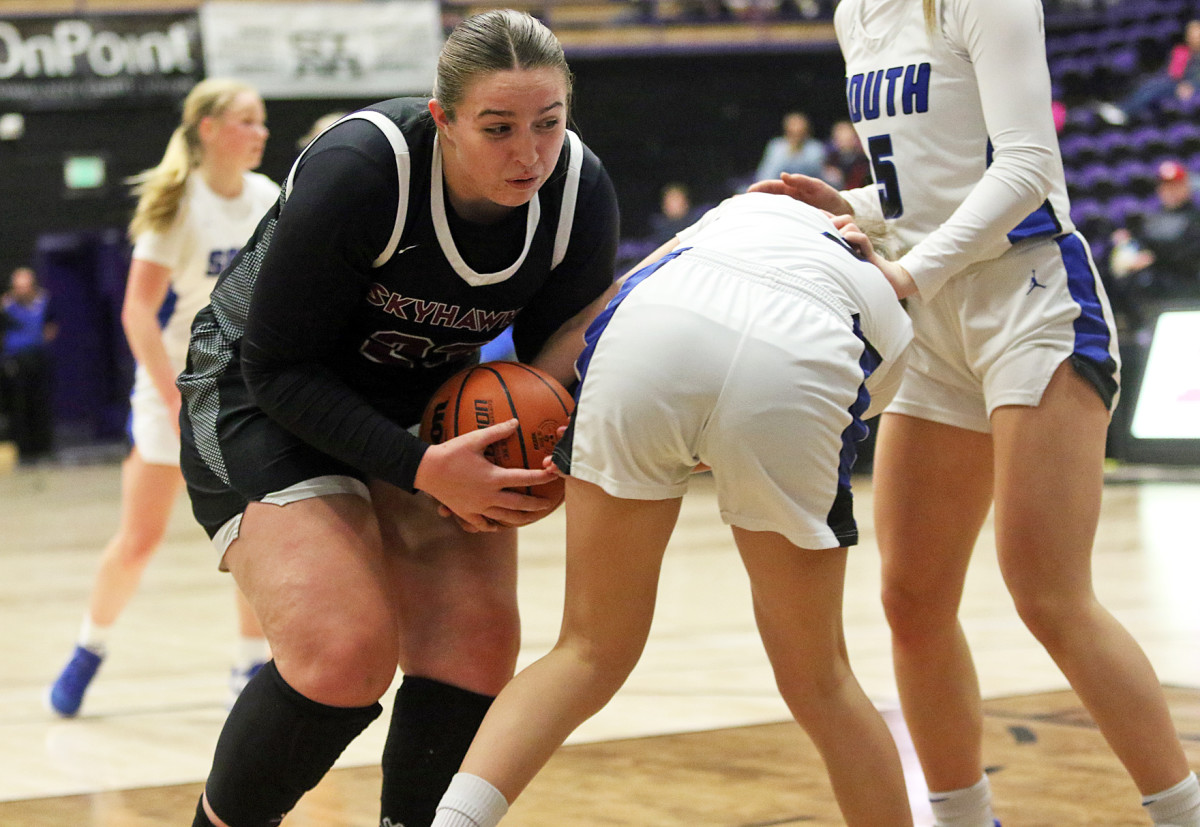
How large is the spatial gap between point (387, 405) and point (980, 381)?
1087 mm

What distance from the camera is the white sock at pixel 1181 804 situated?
2.33 meters

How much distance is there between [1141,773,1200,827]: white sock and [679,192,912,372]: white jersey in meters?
0.92

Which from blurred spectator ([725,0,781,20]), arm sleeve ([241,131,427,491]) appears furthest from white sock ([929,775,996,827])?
blurred spectator ([725,0,781,20])

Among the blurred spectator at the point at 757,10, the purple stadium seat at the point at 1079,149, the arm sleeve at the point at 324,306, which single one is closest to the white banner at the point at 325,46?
the blurred spectator at the point at 757,10

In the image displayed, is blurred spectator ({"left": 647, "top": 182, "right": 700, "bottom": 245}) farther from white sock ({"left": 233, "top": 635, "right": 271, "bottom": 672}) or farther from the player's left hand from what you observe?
the player's left hand

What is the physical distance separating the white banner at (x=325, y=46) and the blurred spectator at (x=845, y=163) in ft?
12.6

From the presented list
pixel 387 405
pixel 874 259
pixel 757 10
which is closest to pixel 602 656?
pixel 387 405

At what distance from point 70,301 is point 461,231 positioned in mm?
14646

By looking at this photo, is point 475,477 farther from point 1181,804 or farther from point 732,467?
point 1181,804

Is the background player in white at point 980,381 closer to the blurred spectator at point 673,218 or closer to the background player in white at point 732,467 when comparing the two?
the background player in white at point 732,467

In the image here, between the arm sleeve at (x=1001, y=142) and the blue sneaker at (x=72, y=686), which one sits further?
the blue sneaker at (x=72, y=686)

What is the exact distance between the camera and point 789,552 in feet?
6.50

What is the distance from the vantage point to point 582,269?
241 centimetres

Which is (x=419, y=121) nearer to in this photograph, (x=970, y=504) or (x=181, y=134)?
(x=970, y=504)
